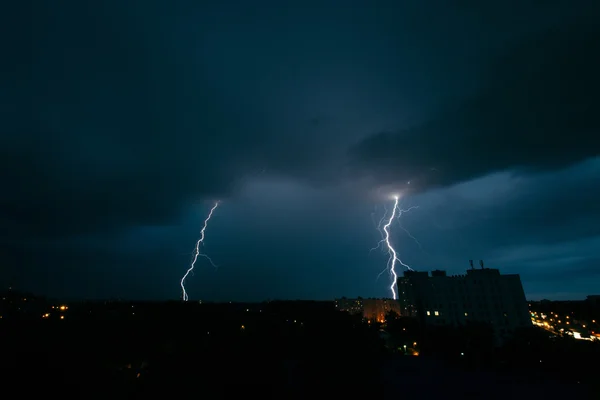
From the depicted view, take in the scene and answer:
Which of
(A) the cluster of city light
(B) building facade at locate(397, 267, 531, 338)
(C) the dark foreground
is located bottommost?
(C) the dark foreground

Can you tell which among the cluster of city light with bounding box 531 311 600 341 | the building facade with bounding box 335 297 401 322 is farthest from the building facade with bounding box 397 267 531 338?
the building facade with bounding box 335 297 401 322

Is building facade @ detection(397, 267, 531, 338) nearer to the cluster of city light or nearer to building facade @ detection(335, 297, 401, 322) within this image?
the cluster of city light

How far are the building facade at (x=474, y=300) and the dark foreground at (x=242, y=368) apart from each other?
15.2 m

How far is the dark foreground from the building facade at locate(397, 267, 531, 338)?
15.2 meters

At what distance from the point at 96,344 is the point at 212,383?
9108 mm

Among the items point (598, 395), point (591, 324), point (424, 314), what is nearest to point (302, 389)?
point (598, 395)

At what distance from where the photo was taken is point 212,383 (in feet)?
44.3

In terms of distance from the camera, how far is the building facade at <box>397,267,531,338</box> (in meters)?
40.7

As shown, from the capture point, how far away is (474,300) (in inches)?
1678

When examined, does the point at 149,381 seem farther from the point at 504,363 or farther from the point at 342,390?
the point at 504,363

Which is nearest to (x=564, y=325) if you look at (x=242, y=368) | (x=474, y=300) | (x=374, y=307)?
(x=474, y=300)

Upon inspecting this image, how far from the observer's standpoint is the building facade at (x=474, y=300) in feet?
133

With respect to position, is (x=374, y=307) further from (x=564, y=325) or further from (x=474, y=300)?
(x=474, y=300)

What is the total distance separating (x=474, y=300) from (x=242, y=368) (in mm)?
41561
